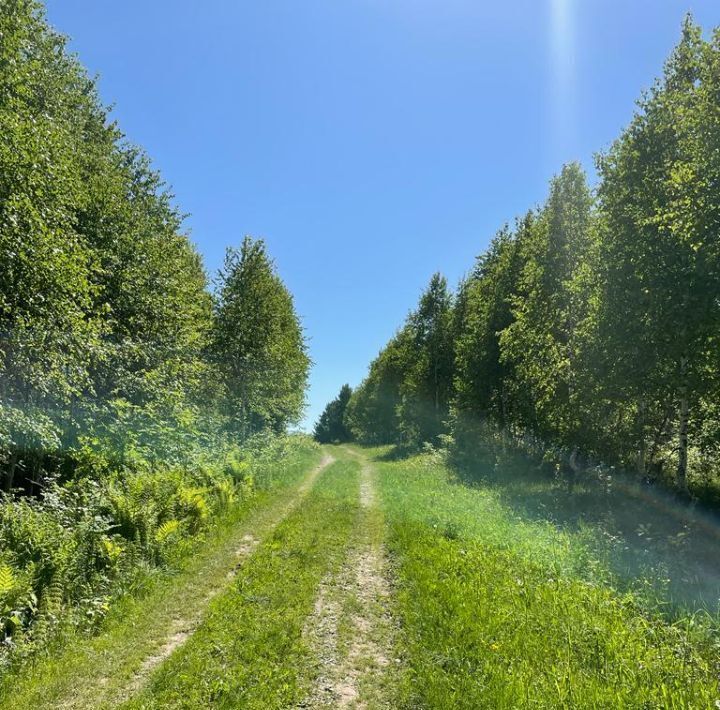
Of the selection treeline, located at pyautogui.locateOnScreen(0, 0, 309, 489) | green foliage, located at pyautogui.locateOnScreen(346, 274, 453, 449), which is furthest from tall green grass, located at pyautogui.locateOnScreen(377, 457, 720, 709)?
green foliage, located at pyautogui.locateOnScreen(346, 274, 453, 449)

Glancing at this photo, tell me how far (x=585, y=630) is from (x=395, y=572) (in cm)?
407

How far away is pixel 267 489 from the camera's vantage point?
19.1m

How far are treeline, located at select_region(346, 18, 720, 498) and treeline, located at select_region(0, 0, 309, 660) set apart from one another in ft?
43.2

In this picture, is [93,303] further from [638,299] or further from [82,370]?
[638,299]

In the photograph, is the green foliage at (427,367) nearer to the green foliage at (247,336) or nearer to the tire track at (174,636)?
the green foliage at (247,336)

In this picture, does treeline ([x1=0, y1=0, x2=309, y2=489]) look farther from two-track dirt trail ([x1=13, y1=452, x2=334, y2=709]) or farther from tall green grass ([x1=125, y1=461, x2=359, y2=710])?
tall green grass ([x1=125, y1=461, x2=359, y2=710])

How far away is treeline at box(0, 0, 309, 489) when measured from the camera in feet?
31.1

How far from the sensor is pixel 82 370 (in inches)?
437

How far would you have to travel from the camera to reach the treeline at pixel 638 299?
10.2 meters

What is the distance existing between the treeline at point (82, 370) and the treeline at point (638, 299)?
13.2 m

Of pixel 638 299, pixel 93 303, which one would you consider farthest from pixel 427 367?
pixel 93 303

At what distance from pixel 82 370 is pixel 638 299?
1535cm

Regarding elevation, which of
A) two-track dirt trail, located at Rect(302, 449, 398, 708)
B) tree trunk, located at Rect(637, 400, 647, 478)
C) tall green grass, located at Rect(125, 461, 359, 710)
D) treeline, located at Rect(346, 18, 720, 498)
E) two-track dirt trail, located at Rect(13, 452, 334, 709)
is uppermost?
treeline, located at Rect(346, 18, 720, 498)

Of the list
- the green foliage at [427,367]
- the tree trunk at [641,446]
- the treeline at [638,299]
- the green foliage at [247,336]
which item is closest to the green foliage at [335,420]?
the green foliage at [427,367]
